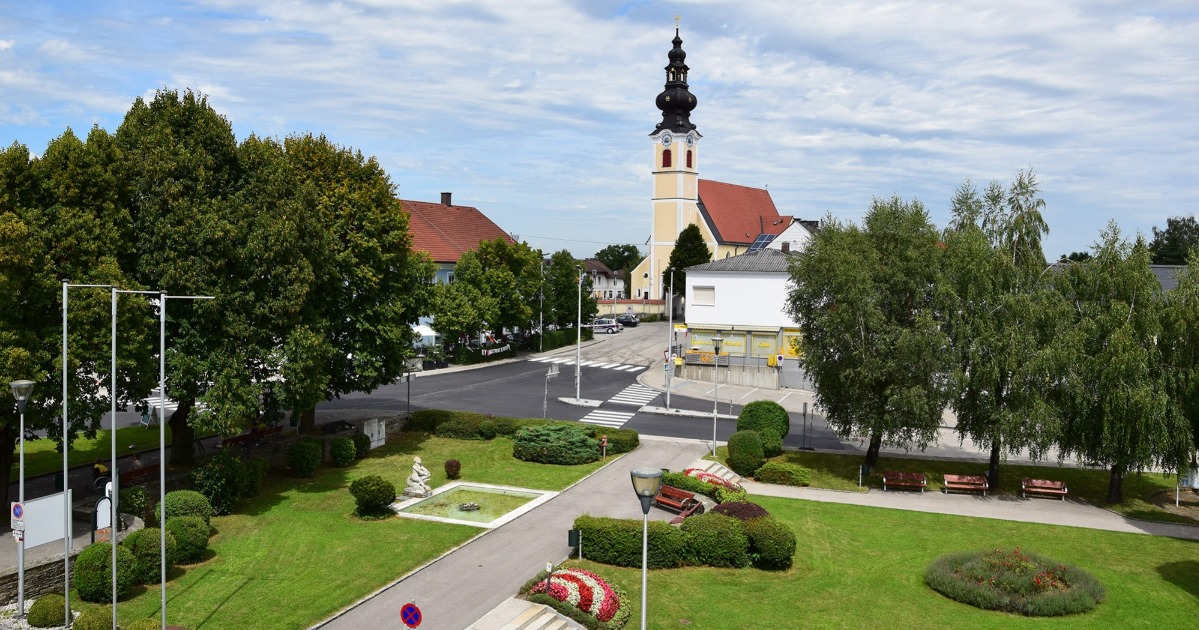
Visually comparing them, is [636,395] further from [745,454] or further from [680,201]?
[680,201]

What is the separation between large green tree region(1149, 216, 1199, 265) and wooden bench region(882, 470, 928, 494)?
279 ft

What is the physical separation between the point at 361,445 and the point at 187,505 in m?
10.9

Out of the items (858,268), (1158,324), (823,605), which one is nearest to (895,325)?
(858,268)

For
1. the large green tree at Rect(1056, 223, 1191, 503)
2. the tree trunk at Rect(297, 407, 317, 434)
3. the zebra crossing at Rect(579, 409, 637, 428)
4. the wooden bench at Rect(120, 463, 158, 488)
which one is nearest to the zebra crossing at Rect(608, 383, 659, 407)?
the zebra crossing at Rect(579, 409, 637, 428)

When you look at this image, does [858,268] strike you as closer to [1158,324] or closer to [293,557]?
[1158,324]

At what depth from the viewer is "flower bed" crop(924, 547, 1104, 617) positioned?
19.8 m

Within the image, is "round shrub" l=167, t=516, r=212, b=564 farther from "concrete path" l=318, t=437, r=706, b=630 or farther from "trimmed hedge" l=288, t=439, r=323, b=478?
"trimmed hedge" l=288, t=439, r=323, b=478

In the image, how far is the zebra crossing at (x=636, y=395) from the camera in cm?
4703

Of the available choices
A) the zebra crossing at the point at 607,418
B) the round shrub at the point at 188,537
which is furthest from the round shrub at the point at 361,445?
the round shrub at the point at 188,537

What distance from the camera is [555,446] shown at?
32719mm

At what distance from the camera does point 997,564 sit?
21375 mm

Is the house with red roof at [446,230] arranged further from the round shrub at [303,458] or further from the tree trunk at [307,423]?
the round shrub at [303,458]

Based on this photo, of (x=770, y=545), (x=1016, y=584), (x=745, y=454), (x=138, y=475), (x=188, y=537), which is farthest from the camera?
(x=745, y=454)

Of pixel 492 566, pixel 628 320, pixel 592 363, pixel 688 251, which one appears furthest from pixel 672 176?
pixel 492 566
